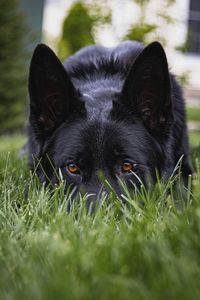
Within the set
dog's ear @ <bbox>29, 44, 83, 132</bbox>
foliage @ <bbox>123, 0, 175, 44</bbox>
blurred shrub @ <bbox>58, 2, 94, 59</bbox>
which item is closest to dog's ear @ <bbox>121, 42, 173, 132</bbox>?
dog's ear @ <bbox>29, 44, 83, 132</bbox>

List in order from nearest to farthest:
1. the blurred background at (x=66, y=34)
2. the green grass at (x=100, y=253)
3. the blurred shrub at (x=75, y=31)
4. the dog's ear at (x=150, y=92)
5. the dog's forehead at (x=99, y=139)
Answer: the green grass at (x=100, y=253)
the dog's forehead at (x=99, y=139)
the dog's ear at (x=150, y=92)
the blurred background at (x=66, y=34)
the blurred shrub at (x=75, y=31)

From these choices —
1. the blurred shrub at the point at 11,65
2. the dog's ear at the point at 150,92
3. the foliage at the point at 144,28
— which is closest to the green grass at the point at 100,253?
the dog's ear at the point at 150,92

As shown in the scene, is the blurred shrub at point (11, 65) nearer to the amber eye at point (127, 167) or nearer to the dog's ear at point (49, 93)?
the dog's ear at point (49, 93)

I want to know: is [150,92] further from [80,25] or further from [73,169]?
[80,25]

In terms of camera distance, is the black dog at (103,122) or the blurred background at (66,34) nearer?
the black dog at (103,122)

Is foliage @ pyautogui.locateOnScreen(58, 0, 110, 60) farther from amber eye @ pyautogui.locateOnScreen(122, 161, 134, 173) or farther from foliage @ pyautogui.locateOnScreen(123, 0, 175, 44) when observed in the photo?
amber eye @ pyautogui.locateOnScreen(122, 161, 134, 173)

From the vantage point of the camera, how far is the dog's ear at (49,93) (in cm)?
287

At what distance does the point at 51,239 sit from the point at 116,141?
3.64 ft

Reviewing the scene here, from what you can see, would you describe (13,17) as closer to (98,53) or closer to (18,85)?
(18,85)

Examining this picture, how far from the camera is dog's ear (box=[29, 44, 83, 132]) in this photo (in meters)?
2.87

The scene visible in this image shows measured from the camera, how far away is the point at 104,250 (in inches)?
64.2

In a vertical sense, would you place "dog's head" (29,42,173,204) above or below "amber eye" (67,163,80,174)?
above

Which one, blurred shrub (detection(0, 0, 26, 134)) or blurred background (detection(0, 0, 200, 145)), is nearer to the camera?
blurred background (detection(0, 0, 200, 145))

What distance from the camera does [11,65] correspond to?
827 centimetres
